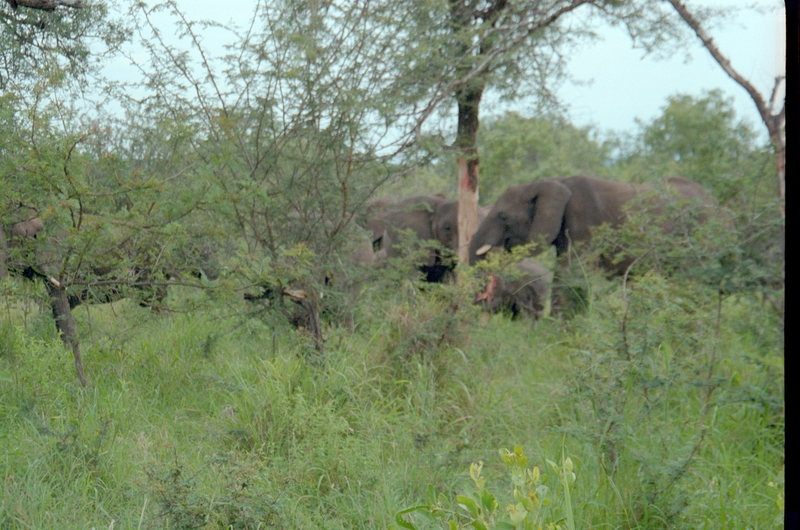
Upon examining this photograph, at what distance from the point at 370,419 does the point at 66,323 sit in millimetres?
1887

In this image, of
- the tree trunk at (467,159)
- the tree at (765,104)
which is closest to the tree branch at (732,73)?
the tree at (765,104)

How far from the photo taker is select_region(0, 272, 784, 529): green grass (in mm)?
3232

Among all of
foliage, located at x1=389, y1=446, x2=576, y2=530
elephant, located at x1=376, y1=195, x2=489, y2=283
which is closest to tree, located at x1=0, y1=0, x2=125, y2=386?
foliage, located at x1=389, y1=446, x2=576, y2=530

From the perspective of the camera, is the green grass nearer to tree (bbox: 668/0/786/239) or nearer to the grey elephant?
tree (bbox: 668/0/786/239)

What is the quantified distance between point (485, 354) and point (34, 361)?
3279 mm

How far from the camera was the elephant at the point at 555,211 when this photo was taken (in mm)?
9648

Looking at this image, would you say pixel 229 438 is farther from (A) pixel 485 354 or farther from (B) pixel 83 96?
(B) pixel 83 96

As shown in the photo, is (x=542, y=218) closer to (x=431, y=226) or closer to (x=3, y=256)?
(x=431, y=226)

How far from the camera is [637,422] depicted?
13.5ft

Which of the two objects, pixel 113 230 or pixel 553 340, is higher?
pixel 113 230

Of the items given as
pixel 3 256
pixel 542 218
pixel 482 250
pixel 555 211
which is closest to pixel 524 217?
pixel 542 218

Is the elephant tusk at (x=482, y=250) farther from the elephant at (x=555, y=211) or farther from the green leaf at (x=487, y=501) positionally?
the green leaf at (x=487, y=501)

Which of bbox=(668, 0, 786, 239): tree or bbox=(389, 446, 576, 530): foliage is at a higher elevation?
bbox=(668, 0, 786, 239): tree
